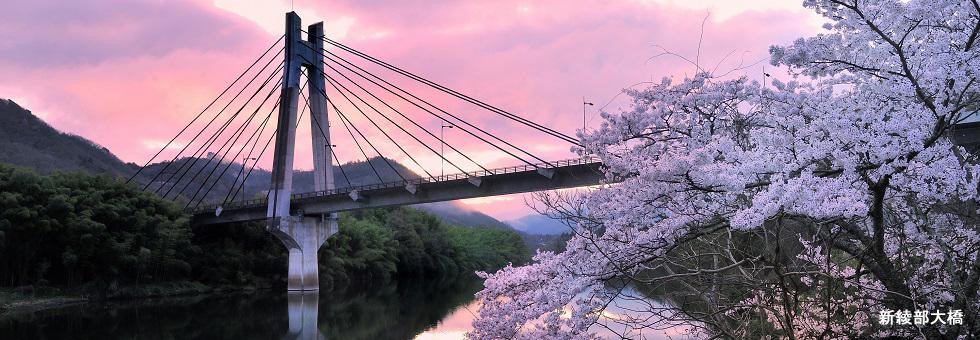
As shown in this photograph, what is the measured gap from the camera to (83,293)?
29.6 m

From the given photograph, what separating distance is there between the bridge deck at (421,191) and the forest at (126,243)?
223 centimetres

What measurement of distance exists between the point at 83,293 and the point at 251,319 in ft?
33.5

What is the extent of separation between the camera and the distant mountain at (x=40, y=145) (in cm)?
7244

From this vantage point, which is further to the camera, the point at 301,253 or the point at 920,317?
the point at 301,253

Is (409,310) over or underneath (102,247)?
underneath

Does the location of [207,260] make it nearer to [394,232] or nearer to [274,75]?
[274,75]

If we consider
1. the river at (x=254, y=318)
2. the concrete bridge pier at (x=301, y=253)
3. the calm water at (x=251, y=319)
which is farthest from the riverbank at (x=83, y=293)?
the concrete bridge pier at (x=301, y=253)

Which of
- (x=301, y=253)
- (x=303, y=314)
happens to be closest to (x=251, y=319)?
(x=303, y=314)

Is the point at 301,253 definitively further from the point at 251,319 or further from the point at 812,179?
the point at 812,179

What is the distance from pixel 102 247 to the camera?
96.5 ft

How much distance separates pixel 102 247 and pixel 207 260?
28.0ft

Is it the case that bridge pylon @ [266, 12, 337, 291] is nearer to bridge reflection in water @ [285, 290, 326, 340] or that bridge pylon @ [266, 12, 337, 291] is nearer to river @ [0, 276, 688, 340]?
bridge reflection in water @ [285, 290, 326, 340]

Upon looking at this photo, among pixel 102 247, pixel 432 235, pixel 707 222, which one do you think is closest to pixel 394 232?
pixel 432 235

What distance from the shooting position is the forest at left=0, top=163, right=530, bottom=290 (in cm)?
2764
